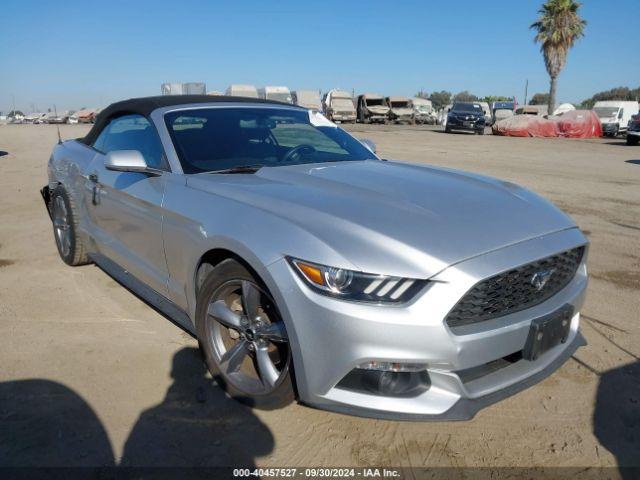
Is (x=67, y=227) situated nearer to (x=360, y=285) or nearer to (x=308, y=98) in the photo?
(x=360, y=285)

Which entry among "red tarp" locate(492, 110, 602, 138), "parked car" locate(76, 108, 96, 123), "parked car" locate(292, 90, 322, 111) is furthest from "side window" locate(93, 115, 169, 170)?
"parked car" locate(76, 108, 96, 123)

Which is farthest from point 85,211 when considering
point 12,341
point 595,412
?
point 595,412

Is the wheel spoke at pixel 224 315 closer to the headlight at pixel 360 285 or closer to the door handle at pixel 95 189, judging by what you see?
the headlight at pixel 360 285

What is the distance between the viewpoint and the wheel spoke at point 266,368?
2.40m

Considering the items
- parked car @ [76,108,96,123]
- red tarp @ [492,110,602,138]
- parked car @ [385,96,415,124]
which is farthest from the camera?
parked car @ [76,108,96,123]

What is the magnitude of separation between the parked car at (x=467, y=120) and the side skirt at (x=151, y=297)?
29.6 m

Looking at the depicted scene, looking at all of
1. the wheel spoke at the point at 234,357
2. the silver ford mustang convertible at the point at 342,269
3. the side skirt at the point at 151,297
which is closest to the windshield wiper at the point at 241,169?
the silver ford mustang convertible at the point at 342,269

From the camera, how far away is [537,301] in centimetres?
229

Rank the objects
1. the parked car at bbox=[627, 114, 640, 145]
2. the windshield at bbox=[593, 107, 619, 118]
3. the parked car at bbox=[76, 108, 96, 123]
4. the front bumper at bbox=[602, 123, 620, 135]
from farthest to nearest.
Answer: the parked car at bbox=[76, 108, 96, 123]
the windshield at bbox=[593, 107, 619, 118]
the front bumper at bbox=[602, 123, 620, 135]
the parked car at bbox=[627, 114, 640, 145]

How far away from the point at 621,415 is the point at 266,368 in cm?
180

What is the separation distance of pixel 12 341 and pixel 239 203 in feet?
6.49

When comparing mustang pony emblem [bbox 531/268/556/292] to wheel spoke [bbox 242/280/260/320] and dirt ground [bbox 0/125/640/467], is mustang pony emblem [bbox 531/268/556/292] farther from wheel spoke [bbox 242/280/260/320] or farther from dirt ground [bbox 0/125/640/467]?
wheel spoke [bbox 242/280/260/320]

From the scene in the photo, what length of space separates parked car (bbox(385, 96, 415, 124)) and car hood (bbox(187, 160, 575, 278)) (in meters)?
41.5

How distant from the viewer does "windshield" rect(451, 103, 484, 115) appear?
31344 mm
